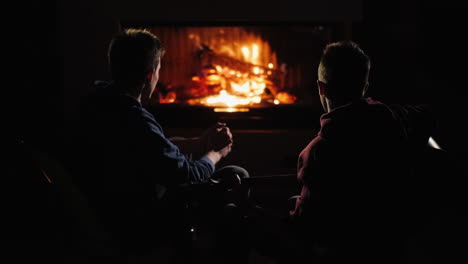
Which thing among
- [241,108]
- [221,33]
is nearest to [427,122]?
[241,108]

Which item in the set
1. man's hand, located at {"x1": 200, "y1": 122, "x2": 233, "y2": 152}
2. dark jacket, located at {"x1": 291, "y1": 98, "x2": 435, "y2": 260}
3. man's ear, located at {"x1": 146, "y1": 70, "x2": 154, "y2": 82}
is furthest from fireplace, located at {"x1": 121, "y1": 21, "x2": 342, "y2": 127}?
dark jacket, located at {"x1": 291, "y1": 98, "x2": 435, "y2": 260}

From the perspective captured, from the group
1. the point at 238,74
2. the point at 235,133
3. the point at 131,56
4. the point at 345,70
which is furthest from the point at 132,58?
the point at 238,74

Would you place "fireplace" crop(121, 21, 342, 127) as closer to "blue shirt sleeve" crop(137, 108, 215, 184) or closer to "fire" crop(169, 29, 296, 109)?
"fire" crop(169, 29, 296, 109)

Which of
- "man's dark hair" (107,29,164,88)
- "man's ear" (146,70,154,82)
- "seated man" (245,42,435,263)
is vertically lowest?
"seated man" (245,42,435,263)

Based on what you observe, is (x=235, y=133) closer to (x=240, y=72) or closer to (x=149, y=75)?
(x=240, y=72)

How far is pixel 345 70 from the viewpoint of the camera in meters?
1.30

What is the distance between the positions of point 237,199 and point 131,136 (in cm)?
36

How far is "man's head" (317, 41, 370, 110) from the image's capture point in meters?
1.30

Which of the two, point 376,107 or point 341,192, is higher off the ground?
point 376,107

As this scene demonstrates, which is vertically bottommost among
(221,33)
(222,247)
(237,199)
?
(222,247)

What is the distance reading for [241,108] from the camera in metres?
3.31

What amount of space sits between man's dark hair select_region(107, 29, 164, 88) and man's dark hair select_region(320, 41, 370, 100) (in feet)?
1.81

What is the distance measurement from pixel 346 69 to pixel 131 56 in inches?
25.9

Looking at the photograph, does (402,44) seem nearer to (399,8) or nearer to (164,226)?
(399,8)
